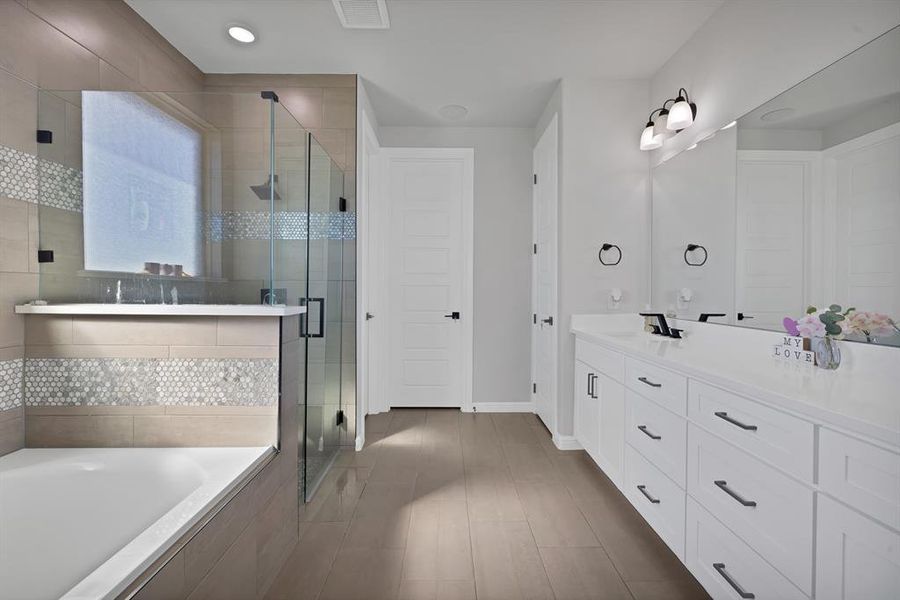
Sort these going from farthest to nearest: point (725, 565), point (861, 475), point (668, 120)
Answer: point (668, 120) < point (725, 565) < point (861, 475)

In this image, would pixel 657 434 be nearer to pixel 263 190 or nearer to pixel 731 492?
pixel 731 492

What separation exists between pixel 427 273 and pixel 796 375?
2.99 m

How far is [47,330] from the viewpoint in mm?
1717

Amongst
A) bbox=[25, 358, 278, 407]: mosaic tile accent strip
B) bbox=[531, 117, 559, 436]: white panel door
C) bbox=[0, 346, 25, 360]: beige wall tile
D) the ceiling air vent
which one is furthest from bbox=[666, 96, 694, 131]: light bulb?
bbox=[0, 346, 25, 360]: beige wall tile

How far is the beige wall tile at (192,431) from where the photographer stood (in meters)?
1.73

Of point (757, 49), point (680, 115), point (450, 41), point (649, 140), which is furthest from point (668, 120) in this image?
point (450, 41)

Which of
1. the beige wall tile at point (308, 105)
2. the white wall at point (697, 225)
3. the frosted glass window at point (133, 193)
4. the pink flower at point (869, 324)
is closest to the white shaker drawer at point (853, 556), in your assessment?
the pink flower at point (869, 324)

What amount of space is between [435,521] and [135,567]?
1.43 meters

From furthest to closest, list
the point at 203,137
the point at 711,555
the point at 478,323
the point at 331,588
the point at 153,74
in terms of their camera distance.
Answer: the point at 478,323, the point at 153,74, the point at 203,137, the point at 331,588, the point at 711,555

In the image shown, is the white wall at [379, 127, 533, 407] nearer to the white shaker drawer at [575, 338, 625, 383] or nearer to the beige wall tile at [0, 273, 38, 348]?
the white shaker drawer at [575, 338, 625, 383]

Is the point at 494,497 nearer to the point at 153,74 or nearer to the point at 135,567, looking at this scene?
the point at 135,567

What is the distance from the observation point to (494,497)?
238 cm

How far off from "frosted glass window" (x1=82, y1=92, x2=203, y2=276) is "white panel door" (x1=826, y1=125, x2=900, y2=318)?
8.59 ft

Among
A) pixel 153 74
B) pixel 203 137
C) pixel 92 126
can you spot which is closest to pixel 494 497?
pixel 203 137
